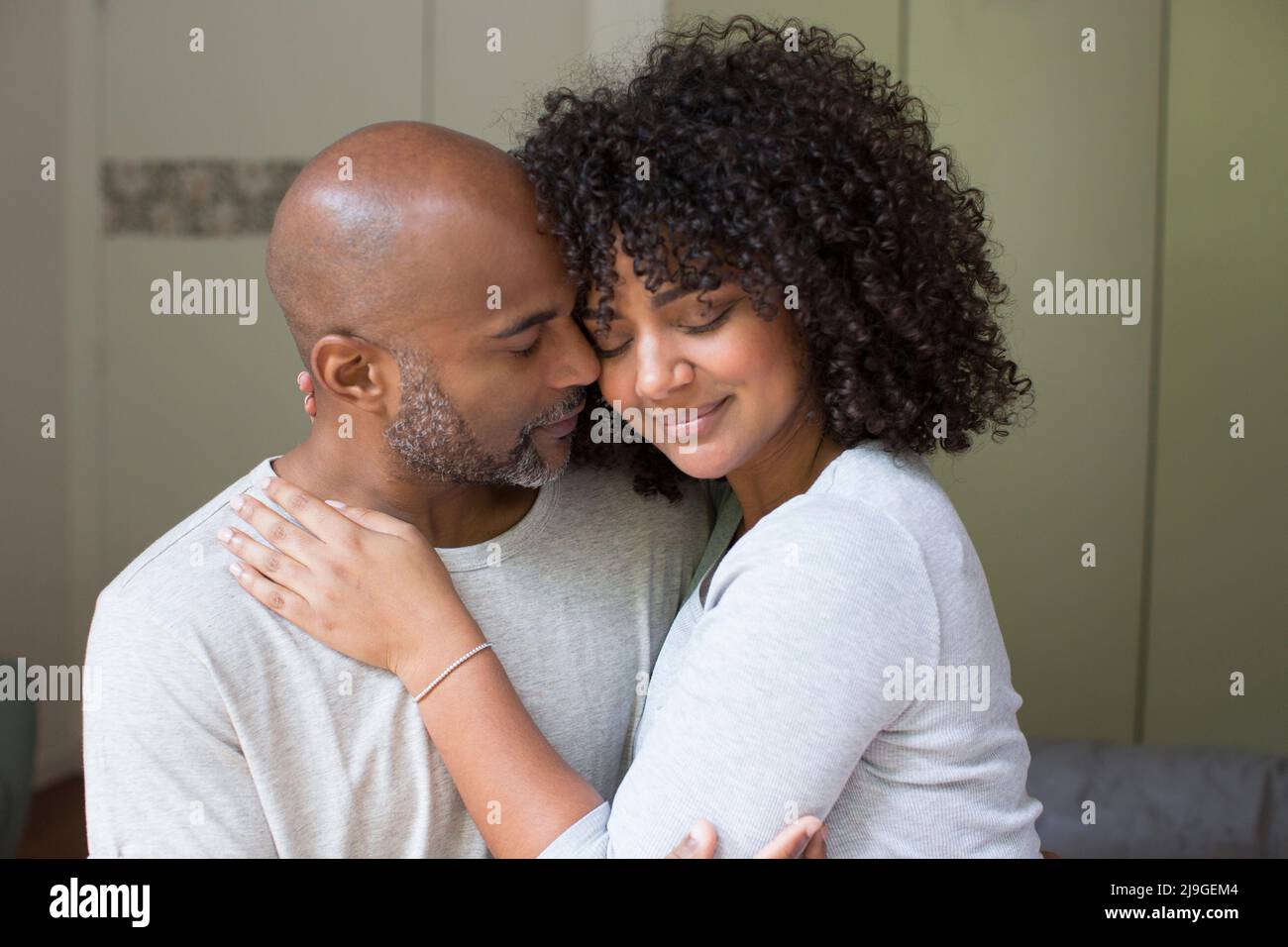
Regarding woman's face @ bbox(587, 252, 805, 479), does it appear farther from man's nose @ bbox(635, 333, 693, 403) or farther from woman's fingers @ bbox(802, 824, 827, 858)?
woman's fingers @ bbox(802, 824, 827, 858)

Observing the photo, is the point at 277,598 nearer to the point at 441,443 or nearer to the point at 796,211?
the point at 441,443

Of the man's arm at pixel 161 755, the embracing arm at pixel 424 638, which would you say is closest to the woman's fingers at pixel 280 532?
the embracing arm at pixel 424 638

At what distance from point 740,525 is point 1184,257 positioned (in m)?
2.19

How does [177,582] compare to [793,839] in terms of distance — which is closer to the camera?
[793,839]

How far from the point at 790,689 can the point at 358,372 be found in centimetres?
65

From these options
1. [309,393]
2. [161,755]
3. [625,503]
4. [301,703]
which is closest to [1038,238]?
[625,503]

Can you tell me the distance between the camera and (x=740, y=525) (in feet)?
5.55

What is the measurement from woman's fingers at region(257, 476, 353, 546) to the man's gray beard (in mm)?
117

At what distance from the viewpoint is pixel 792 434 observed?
5.04ft

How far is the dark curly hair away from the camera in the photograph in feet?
4.54

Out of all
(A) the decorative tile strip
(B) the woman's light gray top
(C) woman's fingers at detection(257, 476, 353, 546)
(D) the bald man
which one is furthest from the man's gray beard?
(A) the decorative tile strip

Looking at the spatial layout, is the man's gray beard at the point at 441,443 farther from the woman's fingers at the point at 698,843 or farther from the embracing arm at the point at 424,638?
the woman's fingers at the point at 698,843

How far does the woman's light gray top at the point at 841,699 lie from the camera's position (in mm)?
1191
